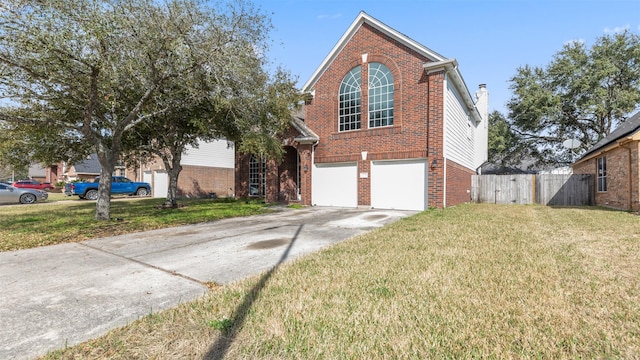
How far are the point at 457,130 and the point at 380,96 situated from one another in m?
4.42

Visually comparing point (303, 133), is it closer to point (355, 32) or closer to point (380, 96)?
point (380, 96)

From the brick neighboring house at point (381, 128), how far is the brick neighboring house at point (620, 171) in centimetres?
593

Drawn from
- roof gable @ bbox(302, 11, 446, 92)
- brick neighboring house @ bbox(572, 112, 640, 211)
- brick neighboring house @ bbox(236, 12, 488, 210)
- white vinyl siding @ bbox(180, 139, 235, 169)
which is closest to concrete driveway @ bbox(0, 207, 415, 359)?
brick neighboring house @ bbox(236, 12, 488, 210)

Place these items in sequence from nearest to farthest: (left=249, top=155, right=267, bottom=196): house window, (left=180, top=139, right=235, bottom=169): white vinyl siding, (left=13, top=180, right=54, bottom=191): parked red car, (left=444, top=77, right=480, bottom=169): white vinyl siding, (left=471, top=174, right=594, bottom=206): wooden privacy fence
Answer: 1. (left=444, top=77, right=480, bottom=169): white vinyl siding
2. (left=471, top=174, right=594, bottom=206): wooden privacy fence
3. (left=249, top=155, right=267, bottom=196): house window
4. (left=180, top=139, right=235, bottom=169): white vinyl siding
5. (left=13, top=180, right=54, bottom=191): parked red car

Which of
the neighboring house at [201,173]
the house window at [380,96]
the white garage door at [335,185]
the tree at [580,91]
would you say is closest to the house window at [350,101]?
the house window at [380,96]

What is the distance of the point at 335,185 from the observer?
14570mm

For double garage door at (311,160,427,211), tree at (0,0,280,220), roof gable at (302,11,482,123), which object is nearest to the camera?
tree at (0,0,280,220)

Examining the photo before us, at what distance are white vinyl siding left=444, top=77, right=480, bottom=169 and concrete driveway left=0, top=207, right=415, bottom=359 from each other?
7551 mm

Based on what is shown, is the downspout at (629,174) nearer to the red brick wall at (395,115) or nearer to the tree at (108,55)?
the red brick wall at (395,115)

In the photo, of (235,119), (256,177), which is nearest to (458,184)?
(235,119)

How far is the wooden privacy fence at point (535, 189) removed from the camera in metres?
16.4

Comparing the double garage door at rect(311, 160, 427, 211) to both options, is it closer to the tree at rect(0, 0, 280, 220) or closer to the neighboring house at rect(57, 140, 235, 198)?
the tree at rect(0, 0, 280, 220)

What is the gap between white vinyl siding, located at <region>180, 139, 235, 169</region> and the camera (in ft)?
82.4

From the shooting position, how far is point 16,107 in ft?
31.2
